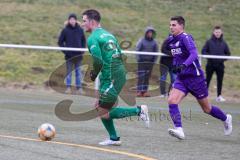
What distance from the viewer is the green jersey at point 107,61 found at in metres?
10.7

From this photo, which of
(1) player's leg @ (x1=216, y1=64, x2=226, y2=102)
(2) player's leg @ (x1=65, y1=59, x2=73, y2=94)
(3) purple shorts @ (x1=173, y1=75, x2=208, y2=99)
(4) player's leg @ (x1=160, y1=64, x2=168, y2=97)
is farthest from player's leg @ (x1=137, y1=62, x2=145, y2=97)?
(3) purple shorts @ (x1=173, y1=75, x2=208, y2=99)

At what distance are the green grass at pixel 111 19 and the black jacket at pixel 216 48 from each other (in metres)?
3.41

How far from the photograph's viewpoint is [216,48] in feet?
64.4

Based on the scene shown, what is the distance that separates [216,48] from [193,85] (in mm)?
7880

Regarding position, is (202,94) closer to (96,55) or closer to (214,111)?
(214,111)

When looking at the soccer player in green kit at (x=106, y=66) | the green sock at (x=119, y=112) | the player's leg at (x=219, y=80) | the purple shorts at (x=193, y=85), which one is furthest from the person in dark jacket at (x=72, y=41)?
the soccer player in green kit at (x=106, y=66)

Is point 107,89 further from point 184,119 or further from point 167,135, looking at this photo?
point 184,119

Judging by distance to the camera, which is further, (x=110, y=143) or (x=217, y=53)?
Answer: (x=217, y=53)

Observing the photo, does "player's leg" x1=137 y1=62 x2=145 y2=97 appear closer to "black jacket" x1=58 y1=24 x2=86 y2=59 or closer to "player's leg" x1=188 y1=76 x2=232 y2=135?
"black jacket" x1=58 y1=24 x2=86 y2=59

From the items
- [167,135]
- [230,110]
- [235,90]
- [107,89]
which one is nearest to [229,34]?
[235,90]

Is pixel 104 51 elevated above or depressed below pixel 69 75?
above

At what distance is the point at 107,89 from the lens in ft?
35.8

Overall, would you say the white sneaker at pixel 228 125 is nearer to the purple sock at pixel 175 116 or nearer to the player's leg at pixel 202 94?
the player's leg at pixel 202 94

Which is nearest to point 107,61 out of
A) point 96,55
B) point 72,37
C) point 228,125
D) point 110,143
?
point 96,55
